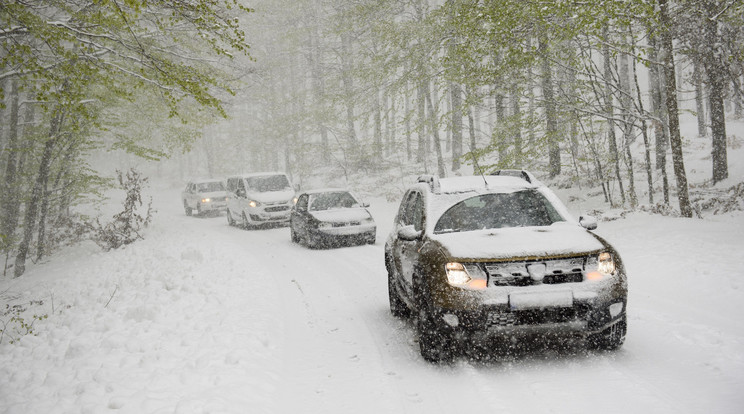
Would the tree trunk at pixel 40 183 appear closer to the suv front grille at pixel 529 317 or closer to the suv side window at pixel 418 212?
the suv side window at pixel 418 212

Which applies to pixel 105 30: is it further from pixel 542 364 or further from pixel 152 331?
pixel 542 364

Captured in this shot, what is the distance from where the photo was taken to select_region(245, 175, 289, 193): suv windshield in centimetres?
1952

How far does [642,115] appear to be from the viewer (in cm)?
1098

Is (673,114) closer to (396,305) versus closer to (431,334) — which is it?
(396,305)

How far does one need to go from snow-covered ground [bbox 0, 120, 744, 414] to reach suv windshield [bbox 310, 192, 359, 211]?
4.44 metres

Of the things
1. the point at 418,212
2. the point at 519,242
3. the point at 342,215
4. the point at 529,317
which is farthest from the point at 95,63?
the point at 529,317

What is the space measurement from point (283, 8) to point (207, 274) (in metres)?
28.0

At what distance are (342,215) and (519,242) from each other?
9362 millimetres

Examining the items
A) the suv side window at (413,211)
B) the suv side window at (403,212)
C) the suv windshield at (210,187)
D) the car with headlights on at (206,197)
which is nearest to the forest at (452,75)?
the suv side window at (403,212)

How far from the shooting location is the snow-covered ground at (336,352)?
395 cm

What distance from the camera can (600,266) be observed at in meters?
4.39

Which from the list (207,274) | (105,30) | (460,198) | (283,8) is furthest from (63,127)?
(283,8)

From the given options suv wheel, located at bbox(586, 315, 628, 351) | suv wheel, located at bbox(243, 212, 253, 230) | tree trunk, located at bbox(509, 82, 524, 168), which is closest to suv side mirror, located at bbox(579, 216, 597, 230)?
suv wheel, located at bbox(586, 315, 628, 351)

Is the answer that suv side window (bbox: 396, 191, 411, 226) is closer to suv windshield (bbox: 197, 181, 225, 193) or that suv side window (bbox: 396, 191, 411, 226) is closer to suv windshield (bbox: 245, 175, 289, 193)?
suv windshield (bbox: 245, 175, 289, 193)
